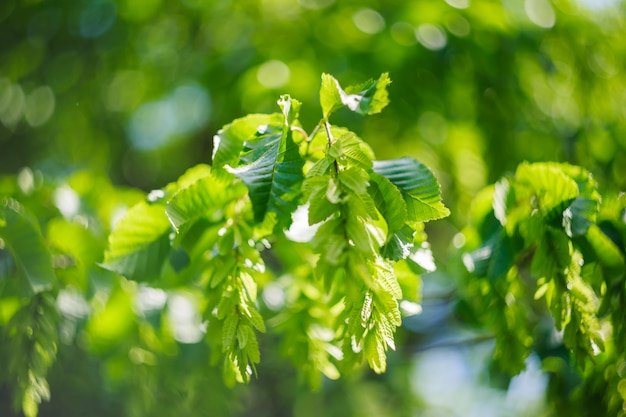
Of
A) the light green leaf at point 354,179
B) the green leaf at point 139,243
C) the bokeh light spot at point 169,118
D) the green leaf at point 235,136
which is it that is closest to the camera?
the light green leaf at point 354,179

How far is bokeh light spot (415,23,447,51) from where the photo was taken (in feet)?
5.38

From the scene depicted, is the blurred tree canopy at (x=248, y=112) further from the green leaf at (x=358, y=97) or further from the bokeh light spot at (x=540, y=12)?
the green leaf at (x=358, y=97)

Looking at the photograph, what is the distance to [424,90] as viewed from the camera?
169cm

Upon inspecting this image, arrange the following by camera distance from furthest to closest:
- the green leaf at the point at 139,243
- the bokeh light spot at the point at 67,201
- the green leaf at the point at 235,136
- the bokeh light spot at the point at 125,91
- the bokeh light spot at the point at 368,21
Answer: the bokeh light spot at the point at 125,91 → the bokeh light spot at the point at 368,21 → the bokeh light spot at the point at 67,201 → the green leaf at the point at 139,243 → the green leaf at the point at 235,136

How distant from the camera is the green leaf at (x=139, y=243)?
87 centimetres

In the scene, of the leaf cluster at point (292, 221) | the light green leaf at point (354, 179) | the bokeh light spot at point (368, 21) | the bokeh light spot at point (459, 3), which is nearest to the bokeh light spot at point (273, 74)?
the bokeh light spot at point (368, 21)

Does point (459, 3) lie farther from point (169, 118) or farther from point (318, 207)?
point (318, 207)

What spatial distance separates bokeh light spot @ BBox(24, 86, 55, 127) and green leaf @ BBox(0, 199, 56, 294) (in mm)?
1261

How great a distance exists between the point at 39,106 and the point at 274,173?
1.72 m

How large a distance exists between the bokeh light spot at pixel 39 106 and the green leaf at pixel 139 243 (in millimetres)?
1367

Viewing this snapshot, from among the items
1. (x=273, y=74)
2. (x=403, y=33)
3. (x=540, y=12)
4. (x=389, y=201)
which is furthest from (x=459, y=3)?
(x=389, y=201)

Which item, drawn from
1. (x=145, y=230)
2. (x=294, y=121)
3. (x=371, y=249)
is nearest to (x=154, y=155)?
(x=145, y=230)

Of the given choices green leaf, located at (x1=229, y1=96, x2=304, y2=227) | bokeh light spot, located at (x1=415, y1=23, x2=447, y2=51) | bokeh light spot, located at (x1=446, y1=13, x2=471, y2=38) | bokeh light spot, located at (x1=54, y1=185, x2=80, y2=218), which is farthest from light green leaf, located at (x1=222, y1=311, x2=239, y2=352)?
bokeh light spot, located at (x1=446, y1=13, x2=471, y2=38)

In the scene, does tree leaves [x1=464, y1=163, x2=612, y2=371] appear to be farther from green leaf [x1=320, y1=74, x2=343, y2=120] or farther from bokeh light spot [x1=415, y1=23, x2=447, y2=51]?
bokeh light spot [x1=415, y1=23, x2=447, y2=51]
